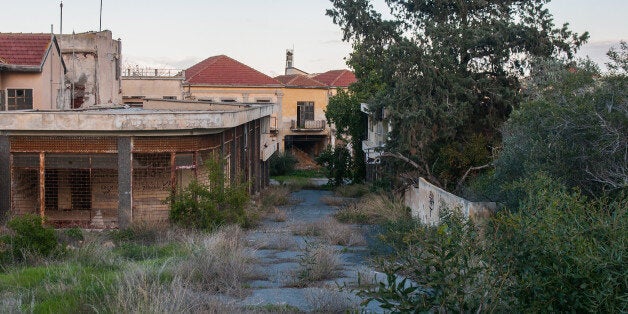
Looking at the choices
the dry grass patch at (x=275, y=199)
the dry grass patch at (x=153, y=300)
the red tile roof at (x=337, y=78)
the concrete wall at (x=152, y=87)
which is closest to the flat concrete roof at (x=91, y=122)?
the dry grass patch at (x=275, y=199)

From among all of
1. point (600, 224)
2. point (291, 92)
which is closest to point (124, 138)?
point (600, 224)

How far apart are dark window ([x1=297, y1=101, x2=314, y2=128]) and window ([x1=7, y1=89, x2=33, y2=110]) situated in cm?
2893

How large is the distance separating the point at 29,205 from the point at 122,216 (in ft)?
9.11

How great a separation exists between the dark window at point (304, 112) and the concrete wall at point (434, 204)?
30920 millimetres

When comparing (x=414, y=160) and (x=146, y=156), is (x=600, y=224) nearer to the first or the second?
(x=146, y=156)

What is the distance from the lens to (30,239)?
1559 cm

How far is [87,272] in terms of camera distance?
12.9m

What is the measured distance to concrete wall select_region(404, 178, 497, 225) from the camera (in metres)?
15.5

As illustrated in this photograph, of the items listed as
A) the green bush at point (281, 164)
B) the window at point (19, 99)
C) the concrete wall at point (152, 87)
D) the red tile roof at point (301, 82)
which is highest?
the red tile roof at point (301, 82)

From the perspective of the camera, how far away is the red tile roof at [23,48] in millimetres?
30166

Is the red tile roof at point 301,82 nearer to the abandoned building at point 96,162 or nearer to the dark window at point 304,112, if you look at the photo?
the dark window at point 304,112

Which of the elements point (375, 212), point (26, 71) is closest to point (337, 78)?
point (26, 71)

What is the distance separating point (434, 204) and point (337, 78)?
4035 centimetres

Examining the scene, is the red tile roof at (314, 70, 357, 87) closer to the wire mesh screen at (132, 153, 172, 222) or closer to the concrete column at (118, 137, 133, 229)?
the wire mesh screen at (132, 153, 172, 222)
